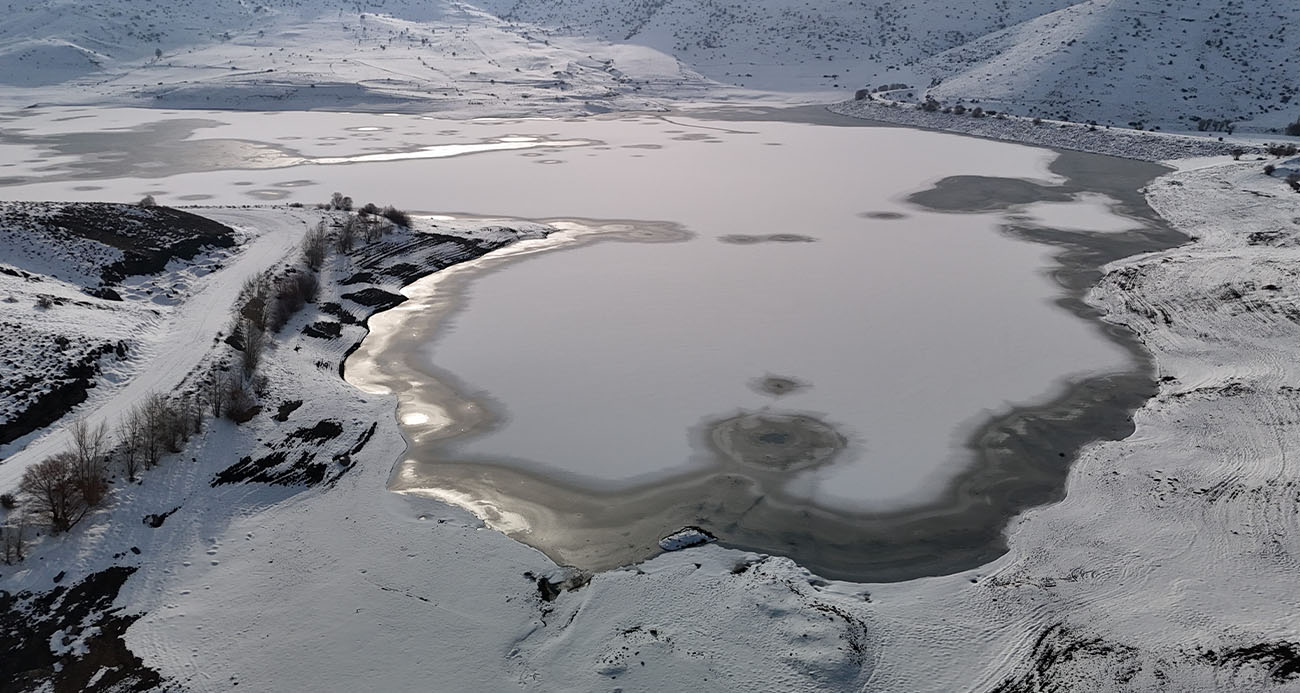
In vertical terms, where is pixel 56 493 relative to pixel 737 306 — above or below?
below

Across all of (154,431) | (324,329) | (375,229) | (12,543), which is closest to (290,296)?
(324,329)

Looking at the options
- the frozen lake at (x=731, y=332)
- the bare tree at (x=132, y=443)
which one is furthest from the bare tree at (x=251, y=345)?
the bare tree at (x=132, y=443)

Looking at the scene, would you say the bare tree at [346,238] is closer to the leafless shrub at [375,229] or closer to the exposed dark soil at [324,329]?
the leafless shrub at [375,229]

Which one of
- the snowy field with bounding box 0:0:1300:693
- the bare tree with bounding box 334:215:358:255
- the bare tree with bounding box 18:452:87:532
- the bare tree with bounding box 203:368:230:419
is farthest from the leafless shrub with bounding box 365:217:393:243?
the bare tree with bounding box 18:452:87:532

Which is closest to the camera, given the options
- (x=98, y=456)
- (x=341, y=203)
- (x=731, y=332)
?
(x=98, y=456)

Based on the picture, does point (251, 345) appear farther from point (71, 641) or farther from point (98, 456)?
point (71, 641)

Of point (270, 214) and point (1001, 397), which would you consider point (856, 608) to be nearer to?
point (1001, 397)
